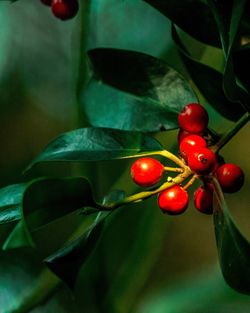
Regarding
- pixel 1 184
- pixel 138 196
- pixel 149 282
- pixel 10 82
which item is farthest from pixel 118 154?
pixel 10 82

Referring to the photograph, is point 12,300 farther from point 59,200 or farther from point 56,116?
point 59,200

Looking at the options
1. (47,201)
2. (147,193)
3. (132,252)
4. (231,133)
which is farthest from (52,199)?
(132,252)

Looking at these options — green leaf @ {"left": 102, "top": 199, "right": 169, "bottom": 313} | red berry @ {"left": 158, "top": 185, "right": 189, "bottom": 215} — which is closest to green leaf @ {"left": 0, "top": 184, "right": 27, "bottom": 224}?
red berry @ {"left": 158, "top": 185, "right": 189, "bottom": 215}

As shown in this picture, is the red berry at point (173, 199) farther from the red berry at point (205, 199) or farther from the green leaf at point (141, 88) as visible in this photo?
the green leaf at point (141, 88)

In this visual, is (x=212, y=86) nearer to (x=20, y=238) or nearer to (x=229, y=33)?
(x=229, y=33)

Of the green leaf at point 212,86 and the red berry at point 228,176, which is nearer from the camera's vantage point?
the red berry at point 228,176

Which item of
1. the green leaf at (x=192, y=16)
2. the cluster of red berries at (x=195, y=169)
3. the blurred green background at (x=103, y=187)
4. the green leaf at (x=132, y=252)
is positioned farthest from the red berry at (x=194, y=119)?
the green leaf at (x=132, y=252)

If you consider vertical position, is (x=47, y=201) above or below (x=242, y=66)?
below

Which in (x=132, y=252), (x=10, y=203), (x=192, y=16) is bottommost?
(x=132, y=252)
